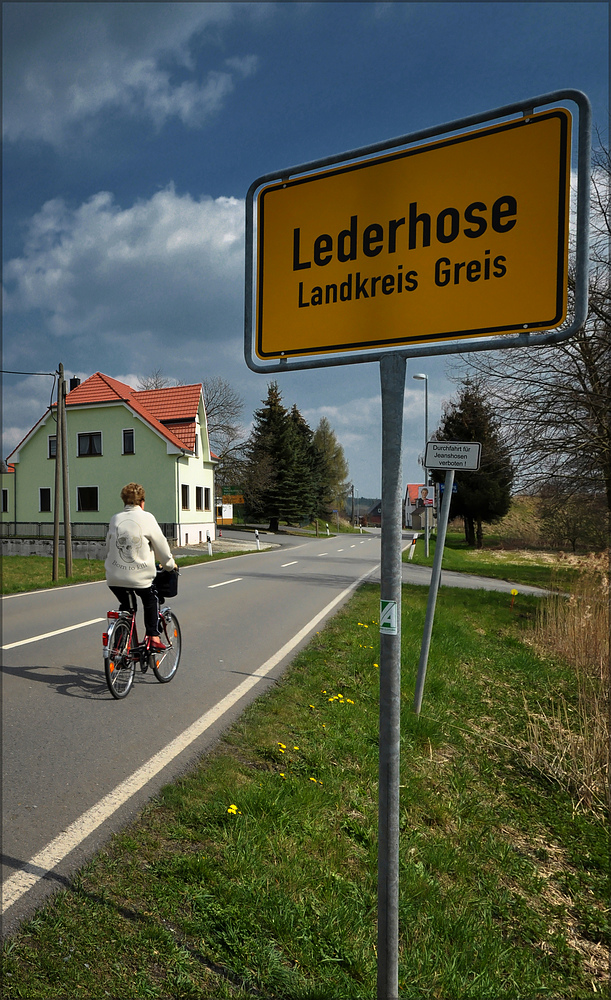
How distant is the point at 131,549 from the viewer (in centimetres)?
554

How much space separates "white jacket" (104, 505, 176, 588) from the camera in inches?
218

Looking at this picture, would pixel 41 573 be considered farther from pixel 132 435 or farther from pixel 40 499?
pixel 40 499

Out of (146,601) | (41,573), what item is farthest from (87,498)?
(146,601)

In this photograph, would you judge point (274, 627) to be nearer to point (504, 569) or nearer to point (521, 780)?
point (521, 780)

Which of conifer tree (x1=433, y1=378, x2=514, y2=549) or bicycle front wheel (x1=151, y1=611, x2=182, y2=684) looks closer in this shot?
bicycle front wheel (x1=151, y1=611, x2=182, y2=684)

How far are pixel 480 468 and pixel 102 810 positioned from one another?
1145 centimetres

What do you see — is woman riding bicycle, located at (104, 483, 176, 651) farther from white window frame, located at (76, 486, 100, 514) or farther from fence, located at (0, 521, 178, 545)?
white window frame, located at (76, 486, 100, 514)

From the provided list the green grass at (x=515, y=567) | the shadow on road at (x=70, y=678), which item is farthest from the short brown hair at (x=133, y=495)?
the green grass at (x=515, y=567)

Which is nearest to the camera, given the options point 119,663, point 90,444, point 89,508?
point 119,663

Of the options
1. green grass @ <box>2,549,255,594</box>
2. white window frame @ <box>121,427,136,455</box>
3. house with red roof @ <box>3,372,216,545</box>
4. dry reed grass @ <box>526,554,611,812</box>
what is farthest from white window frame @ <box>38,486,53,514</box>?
dry reed grass @ <box>526,554,611,812</box>

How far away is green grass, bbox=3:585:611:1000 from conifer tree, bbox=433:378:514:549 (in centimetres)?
819

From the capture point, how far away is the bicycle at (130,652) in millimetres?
5297

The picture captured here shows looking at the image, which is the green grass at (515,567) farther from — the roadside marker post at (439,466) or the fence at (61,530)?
the fence at (61,530)

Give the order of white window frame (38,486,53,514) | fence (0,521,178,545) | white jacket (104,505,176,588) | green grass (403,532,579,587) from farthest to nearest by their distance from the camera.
Answer: white window frame (38,486,53,514) → fence (0,521,178,545) → green grass (403,532,579,587) → white jacket (104,505,176,588)
